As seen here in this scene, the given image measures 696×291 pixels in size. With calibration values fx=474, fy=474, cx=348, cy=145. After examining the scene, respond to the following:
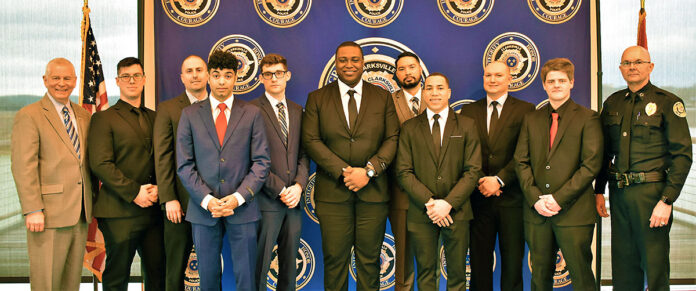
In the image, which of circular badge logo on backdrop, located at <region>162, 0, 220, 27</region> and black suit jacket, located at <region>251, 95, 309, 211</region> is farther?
circular badge logo on backdrop, located at <region>162, 0, 220, 27</region>

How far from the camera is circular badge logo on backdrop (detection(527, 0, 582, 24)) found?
4.32 meters

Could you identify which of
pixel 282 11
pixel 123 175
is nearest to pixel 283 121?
pixel 123 175

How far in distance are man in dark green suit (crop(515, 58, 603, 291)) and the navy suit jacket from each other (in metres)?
1.79

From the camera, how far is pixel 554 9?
14.2 feet

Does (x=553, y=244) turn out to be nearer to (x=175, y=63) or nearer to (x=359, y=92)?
(x=359, y=92)

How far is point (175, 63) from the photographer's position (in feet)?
14.2

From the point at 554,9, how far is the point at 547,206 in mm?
2127

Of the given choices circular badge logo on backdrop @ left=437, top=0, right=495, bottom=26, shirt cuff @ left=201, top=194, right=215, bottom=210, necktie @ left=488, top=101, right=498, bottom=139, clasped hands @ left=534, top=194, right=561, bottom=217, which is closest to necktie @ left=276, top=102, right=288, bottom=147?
shirt cuff @ left=201, top=194, right=215, bottom=210

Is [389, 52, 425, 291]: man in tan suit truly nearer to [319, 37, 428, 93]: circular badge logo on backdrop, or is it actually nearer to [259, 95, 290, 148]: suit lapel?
[319, 37, 428, 93]: circular badge logo on backdrop

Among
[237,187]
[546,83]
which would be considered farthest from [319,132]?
[546,83]

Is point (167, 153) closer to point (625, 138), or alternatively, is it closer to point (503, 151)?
point (503, 151)

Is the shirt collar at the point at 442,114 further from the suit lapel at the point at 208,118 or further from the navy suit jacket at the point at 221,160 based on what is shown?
the suit lapel at the point at 208,118

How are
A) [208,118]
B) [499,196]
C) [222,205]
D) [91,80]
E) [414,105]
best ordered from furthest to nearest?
[91,80], [414,105], [499,196], [208,118], [222,205]

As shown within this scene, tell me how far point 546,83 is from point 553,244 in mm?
1105
